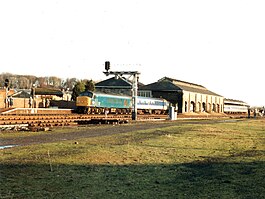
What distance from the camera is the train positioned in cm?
4709

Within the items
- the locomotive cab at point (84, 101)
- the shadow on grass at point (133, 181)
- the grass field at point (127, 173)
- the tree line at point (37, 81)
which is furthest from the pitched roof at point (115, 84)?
the shadow on grass at point (133, 181)

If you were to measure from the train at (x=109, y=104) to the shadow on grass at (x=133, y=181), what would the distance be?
100ft

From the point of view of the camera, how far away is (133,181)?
8.28 metres

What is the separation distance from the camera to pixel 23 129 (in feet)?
75.2

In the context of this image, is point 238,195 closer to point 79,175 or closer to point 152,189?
point 152,189

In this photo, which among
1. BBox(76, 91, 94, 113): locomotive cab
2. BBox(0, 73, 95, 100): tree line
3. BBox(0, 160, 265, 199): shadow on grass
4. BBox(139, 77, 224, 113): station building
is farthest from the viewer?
BBox(0, 73, 95, 100): tree line

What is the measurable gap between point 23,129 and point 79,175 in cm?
1536

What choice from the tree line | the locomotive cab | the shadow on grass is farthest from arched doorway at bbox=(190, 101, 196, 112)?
the shadow on grass

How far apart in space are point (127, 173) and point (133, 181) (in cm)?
91

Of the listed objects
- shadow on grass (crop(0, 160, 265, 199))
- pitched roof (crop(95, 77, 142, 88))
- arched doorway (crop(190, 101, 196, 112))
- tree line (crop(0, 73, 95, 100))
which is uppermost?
tree line (crop(0, 73, 95, 100))

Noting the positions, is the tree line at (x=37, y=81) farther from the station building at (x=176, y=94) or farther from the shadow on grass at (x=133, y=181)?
the shadow on grass at (x=133, y=181)

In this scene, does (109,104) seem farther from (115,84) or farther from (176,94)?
(115,84)

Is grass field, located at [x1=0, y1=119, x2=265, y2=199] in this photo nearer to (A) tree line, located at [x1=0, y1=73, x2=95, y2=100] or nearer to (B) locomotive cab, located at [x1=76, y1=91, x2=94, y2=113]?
(B) locomotive cab, located at [x1=76, y1=91, x2=94, y2=113]

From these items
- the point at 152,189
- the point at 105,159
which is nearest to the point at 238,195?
the point at 152,189
